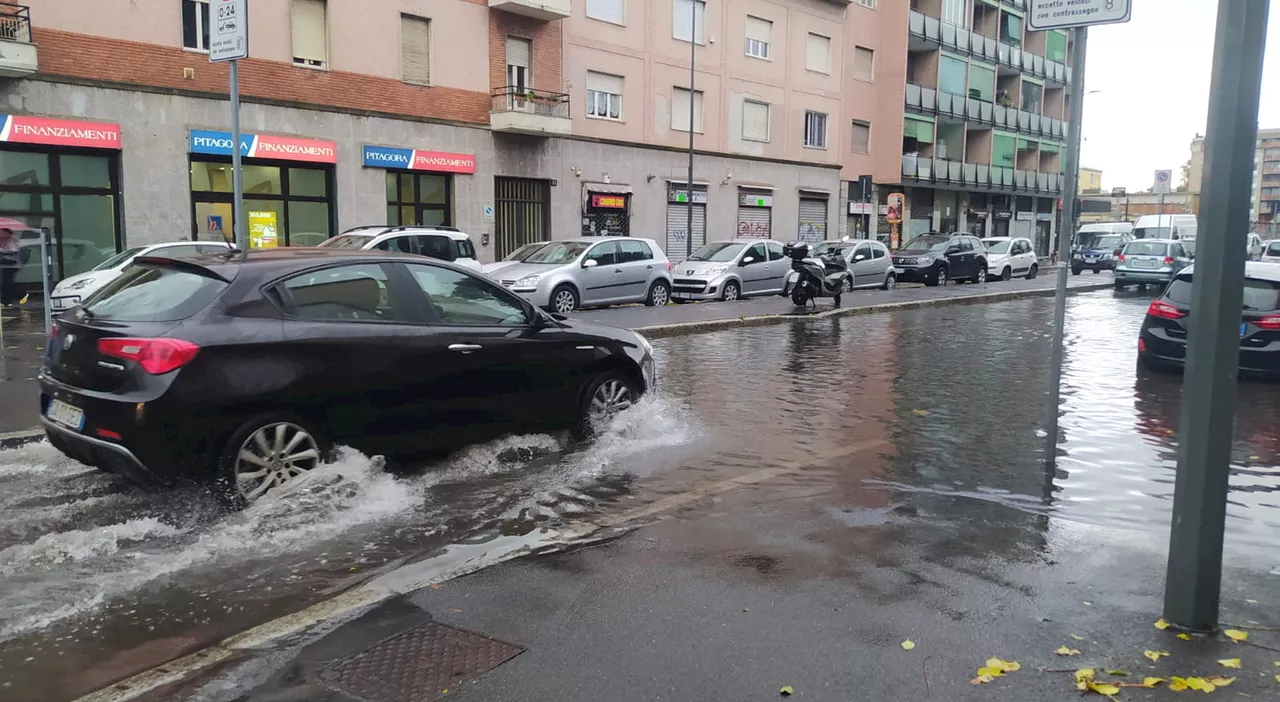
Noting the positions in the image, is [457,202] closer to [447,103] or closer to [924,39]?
[447,103]

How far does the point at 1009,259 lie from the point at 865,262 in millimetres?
10329

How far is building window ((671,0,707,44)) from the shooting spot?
33125 mm

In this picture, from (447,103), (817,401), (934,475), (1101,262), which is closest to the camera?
(934,475)

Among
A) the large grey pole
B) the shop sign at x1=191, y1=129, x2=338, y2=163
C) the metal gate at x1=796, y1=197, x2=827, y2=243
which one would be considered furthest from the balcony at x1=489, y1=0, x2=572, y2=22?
the large grey pole

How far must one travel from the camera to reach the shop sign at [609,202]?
31328 mm

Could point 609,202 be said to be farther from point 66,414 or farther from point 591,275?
point 66,414

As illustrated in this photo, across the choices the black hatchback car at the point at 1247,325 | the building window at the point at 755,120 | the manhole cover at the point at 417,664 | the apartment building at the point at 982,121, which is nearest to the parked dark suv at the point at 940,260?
the building window at the point at 755,120

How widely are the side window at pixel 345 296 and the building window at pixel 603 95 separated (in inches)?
1008

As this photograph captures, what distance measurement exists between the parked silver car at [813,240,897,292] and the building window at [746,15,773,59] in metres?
12.0

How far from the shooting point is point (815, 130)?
1586 inches

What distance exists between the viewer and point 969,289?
28375mm

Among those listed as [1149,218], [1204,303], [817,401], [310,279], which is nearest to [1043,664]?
[1204,303]

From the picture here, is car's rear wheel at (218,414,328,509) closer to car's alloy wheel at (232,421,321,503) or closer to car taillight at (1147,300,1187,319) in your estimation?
car's alloy wheel at (232,421,321,503)

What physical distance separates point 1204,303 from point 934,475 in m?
3.22
